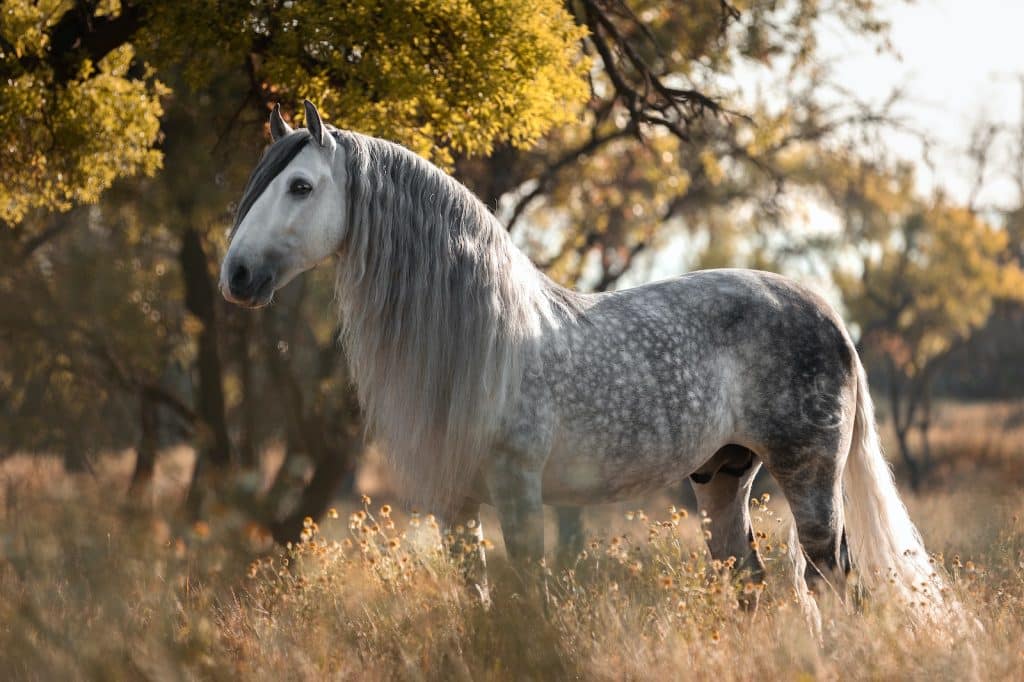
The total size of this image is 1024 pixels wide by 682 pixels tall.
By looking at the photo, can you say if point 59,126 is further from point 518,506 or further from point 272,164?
point 518,506

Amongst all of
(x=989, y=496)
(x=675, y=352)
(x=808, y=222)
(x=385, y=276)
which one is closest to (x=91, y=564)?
(x=385, y=276)

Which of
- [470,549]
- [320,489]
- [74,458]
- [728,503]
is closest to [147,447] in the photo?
[320,489]

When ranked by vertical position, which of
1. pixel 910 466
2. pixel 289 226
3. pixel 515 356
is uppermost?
pixel 289 226

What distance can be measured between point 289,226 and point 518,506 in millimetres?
1438

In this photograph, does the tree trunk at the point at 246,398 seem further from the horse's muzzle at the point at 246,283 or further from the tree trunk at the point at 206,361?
the horse's muzzle at the point at 246,283

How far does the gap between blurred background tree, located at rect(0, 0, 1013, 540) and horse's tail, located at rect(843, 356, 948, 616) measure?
7.23 ft

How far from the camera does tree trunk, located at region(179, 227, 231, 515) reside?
41.7 feet

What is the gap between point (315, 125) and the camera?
417 centimetres

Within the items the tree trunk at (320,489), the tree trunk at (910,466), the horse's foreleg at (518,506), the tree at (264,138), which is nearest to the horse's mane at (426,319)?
the horse's foreleg at (518,506)

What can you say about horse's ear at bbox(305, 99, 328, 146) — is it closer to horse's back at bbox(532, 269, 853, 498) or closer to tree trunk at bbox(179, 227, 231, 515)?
horse's back at bbox(532, 269, 853, 498)

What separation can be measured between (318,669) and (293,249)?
161 centimetres

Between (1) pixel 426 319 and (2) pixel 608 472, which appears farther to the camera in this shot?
(2) pixel 608 472

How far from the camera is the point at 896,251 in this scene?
23.3 metres

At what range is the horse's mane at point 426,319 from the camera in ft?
14.0
